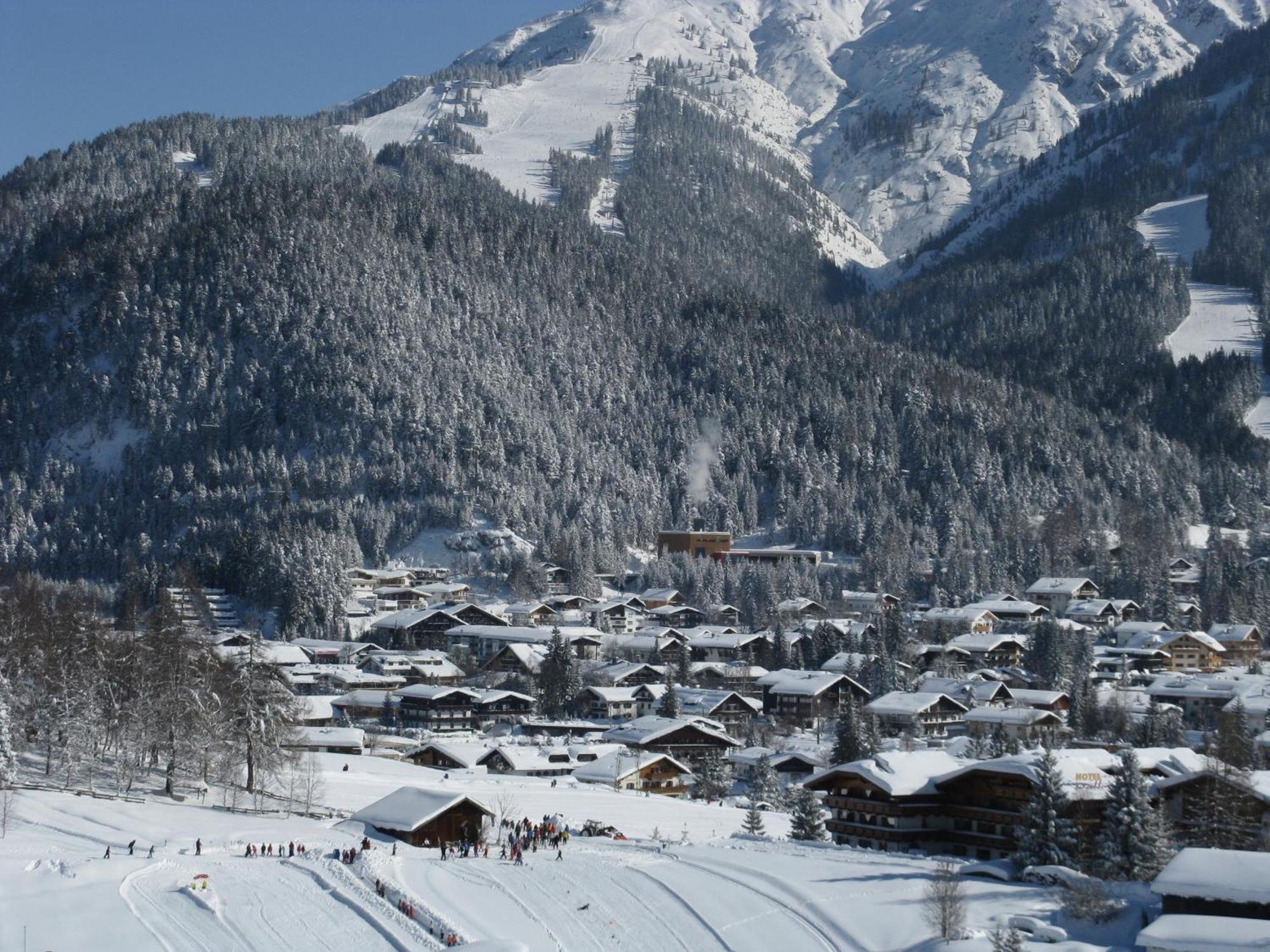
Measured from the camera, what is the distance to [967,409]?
617ft

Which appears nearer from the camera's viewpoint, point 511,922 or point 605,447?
point 511,922

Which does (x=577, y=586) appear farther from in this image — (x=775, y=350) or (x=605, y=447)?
(x=775, y=350)

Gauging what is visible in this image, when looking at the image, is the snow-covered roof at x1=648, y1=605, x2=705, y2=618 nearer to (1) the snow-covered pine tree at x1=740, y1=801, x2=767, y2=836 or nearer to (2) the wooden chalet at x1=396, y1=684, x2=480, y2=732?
(2) the wooden chalet at x1=396, y1=684, x2=480, y2=732

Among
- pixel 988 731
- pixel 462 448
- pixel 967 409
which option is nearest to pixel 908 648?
pixel 988 731

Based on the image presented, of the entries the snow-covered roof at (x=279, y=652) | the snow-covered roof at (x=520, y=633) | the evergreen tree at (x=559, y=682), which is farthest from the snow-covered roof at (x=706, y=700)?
the snow-covered roof at (x=279, y=652)

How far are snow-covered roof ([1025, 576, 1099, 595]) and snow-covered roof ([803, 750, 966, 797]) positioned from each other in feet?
279

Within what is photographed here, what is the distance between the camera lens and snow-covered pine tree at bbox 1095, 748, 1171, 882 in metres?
47.2

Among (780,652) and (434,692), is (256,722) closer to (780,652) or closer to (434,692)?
(434,692)

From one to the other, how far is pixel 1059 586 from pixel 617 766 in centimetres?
7527

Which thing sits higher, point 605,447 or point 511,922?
point 605,447

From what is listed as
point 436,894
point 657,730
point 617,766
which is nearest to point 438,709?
point 657,730

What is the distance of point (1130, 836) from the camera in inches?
1873

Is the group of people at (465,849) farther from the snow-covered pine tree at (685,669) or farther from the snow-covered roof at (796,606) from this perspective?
the snow-covered roof at (796,606)

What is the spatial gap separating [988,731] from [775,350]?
359ft
